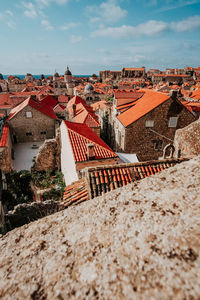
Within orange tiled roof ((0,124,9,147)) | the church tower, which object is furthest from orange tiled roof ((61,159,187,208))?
the church tower

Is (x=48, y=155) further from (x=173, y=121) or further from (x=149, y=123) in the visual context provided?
(x=173, y=121)

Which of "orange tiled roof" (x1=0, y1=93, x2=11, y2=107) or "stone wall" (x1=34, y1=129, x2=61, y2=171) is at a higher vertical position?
"orange tiled roof" (x1=0, y1=93, x2=11, y2=107)

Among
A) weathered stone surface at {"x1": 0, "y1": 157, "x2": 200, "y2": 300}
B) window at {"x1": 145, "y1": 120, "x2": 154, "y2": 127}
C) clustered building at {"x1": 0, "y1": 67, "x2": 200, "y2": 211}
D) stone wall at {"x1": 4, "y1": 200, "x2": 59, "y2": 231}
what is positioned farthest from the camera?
window at {"x1": 145, "y1": 120, "x2": 154, "y2": 127}

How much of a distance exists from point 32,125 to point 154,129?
17208mm

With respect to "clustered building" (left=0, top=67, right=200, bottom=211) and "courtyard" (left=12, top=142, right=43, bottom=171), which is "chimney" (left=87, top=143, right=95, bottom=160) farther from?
"courtyard" (left=12, top=142, right=43, bottom=171)

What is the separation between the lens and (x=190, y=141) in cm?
796

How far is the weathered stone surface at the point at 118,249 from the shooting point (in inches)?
46.4

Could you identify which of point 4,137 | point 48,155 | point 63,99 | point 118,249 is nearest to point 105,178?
point 118,249

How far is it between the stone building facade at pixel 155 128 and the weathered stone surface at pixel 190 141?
21.7ft

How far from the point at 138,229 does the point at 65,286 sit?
31.7 inches

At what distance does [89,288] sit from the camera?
127cm

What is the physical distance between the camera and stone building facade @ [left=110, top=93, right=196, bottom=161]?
48.9 ft

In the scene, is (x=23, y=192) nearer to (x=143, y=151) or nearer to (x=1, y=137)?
(x=1, y=137)

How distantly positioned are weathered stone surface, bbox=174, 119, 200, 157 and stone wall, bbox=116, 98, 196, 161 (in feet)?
21.8
